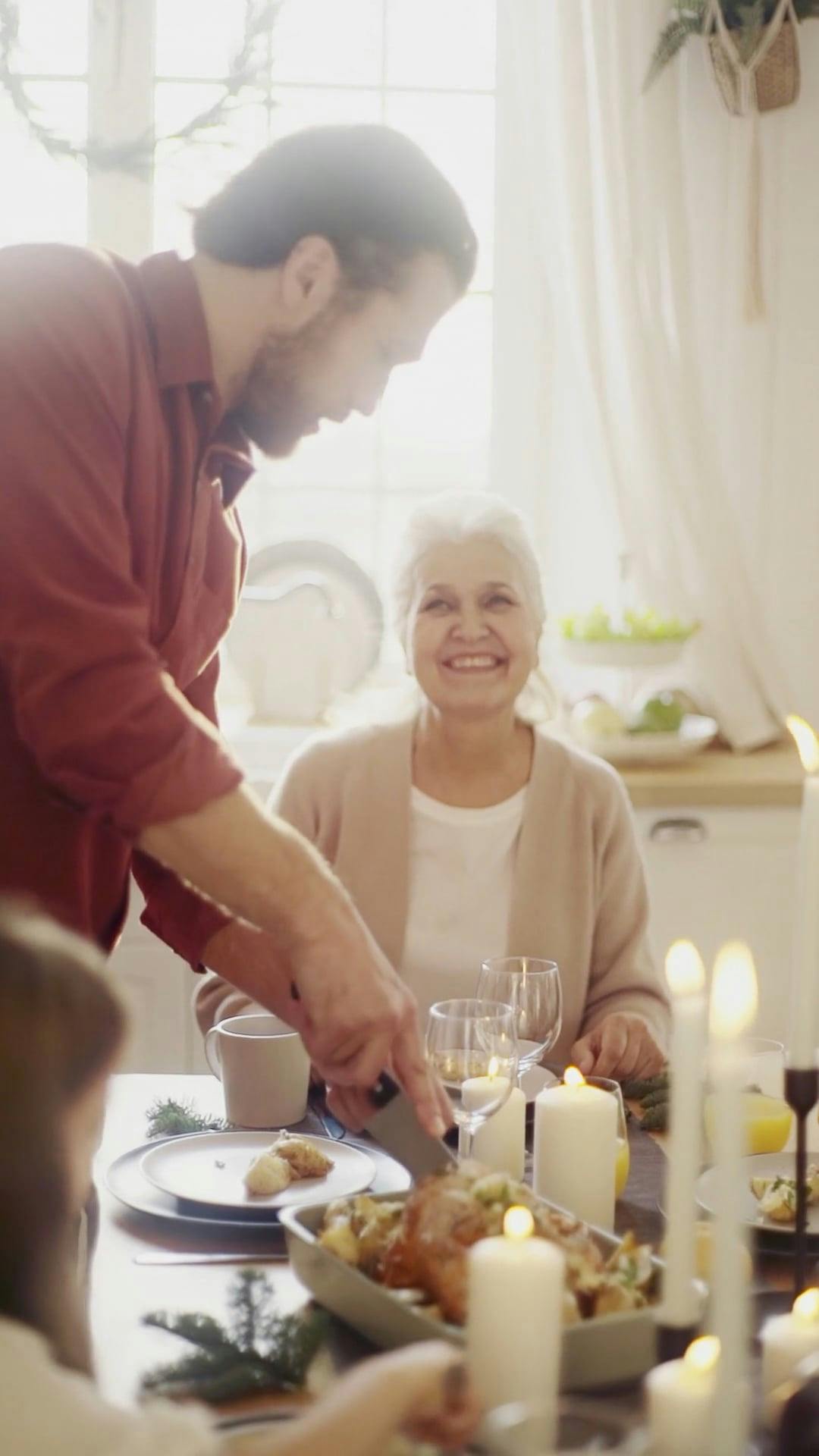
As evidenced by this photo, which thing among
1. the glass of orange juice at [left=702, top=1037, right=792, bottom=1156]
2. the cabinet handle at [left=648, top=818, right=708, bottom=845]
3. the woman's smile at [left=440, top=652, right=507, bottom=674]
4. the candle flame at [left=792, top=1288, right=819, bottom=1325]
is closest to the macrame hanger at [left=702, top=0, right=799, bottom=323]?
the cabinet handle at [left=648, top=818, right=708, bottom=845]

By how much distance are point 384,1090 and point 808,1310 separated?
417 millimetres

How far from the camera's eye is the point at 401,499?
11.8 ft

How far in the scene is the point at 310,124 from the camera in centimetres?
347

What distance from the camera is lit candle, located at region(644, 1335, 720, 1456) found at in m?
0.81

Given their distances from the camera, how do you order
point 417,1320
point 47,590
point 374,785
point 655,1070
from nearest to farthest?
point 417,1320 → point 47,590 → point 655,1070 → point 374,785

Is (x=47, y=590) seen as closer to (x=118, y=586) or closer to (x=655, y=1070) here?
(x=118, y=586)

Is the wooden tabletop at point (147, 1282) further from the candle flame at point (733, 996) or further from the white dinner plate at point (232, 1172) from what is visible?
the candle flame at point (733, 996)

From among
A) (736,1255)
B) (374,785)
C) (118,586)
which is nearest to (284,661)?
(374,785)

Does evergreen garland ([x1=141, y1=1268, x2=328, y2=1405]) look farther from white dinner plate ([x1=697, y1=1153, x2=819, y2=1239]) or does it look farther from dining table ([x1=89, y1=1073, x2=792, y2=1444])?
white dinner plate ([x1=697, y1=1153, x2=819, y2=1239])

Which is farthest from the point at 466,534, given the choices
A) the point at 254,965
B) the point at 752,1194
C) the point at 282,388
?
the point at 752,1194

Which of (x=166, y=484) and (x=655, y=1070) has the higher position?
(x=166, y=484)

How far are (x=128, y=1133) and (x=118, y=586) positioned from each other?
561 millimetres

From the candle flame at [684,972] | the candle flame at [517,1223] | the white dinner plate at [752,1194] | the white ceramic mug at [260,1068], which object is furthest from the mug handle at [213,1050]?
the candle flame at [684,972]

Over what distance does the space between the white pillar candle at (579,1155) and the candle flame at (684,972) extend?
1.51 feet
